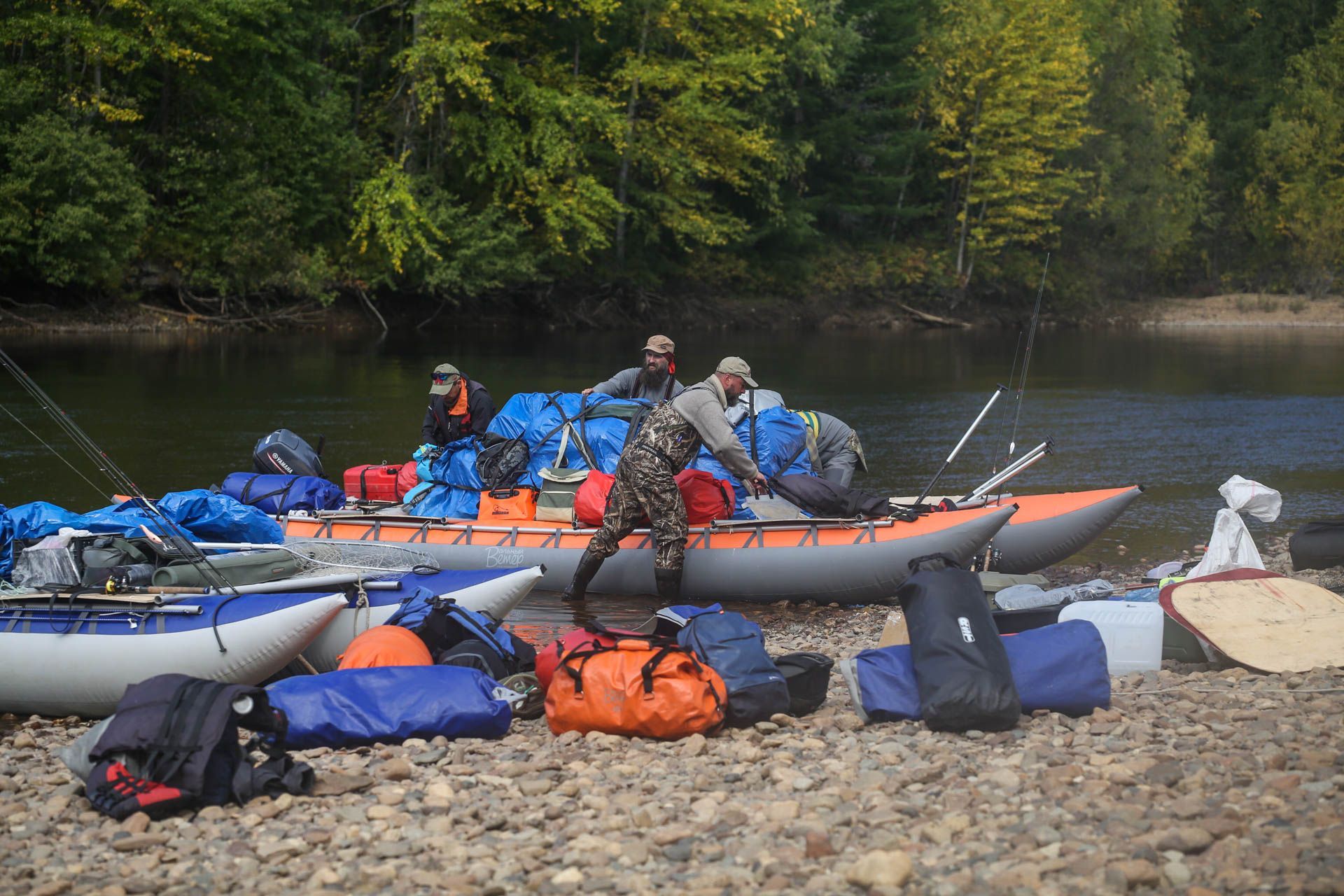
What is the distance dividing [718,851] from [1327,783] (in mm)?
1857

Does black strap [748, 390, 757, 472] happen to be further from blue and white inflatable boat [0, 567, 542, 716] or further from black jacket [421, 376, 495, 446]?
blue and white inflatable boat [0, 567, 542, 716]

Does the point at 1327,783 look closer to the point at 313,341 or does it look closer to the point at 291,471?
the point at 291,471

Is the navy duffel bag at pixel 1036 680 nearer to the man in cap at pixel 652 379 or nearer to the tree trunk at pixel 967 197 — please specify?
the man in cap at pixel 652 379

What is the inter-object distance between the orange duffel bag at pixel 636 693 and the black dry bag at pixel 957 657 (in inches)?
31.2

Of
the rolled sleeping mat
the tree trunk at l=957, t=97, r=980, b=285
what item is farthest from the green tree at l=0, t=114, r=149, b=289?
the tree trunk at l=957, t=97, r=980, b=285

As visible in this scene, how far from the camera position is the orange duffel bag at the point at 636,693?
5.00 metres

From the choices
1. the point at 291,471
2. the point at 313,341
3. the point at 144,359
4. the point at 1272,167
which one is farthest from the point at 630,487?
the point at 1272,167

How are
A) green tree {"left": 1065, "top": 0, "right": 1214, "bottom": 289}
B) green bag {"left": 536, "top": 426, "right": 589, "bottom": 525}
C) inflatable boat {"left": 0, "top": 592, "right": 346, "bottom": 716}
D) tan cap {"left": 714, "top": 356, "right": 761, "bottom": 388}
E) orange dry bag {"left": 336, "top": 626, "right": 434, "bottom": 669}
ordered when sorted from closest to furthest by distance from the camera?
orange dry bag {"left": 336, "top": 626, "right": 434, "bottom": 669} → inflatable boat {"left": 0, "top": 592, "right": 346, "bottom": 716} → tan cap {"left": 714, "top": 356, "right": 761, "bottom": 388} → green bag {"left": 536, "top": 426, "right": 589, "bottom": 525} → green tree {"left": 1065, "top": 0, "right": 1214, "bottom": 289}

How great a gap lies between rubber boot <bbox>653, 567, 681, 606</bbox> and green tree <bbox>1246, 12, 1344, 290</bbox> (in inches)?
1653

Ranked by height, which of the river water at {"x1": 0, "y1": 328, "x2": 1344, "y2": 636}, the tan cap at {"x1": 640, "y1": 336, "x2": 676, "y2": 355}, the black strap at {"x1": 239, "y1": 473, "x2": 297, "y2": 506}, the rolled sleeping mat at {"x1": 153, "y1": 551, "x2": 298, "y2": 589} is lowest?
the river water at {"x1": 0, "y1": 328, "x2": 1344, "y2": 636}

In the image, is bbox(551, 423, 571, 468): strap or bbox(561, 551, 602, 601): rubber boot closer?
bbox(561, 551, 602, 601): rubber boot

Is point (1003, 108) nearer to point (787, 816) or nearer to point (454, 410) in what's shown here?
point (454, 410)

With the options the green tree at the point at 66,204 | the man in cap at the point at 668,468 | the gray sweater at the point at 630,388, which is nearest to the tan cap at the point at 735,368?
the man in cap at the point at 668,468

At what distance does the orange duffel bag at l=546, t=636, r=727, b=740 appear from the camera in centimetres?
500
